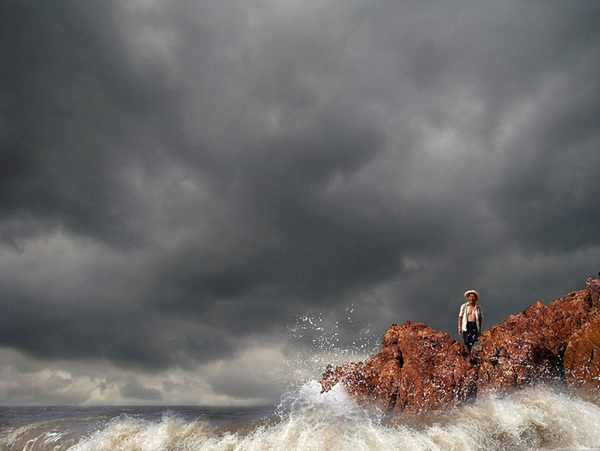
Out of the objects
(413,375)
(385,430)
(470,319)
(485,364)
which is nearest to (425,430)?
(385,430)

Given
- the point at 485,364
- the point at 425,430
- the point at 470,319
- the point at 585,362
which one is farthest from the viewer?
the point at 470,319

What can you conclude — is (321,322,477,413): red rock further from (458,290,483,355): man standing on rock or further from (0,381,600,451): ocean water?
(458,290,483,355): man standing on rock

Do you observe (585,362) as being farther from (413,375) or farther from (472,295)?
(413,375)

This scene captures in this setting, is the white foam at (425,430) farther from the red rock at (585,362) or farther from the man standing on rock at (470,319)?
the man standing on rock at (470,319)

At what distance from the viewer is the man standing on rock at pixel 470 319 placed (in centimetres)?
1260

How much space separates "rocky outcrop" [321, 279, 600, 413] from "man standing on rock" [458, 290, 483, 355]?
52 cm

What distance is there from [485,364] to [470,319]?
7.13 feet

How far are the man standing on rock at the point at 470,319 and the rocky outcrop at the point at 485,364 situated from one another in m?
0.52

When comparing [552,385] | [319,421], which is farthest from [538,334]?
[319,421]

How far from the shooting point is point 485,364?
35.1 feet

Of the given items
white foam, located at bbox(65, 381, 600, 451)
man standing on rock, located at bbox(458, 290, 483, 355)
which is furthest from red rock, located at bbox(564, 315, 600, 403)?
man standing on rock, located at bbox(458, 290, 483, 355)

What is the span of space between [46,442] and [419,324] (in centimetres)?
1275

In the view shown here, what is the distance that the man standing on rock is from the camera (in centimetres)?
1260

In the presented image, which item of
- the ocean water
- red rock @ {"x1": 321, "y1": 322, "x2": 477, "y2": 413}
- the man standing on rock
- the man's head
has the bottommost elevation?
the ocean water
